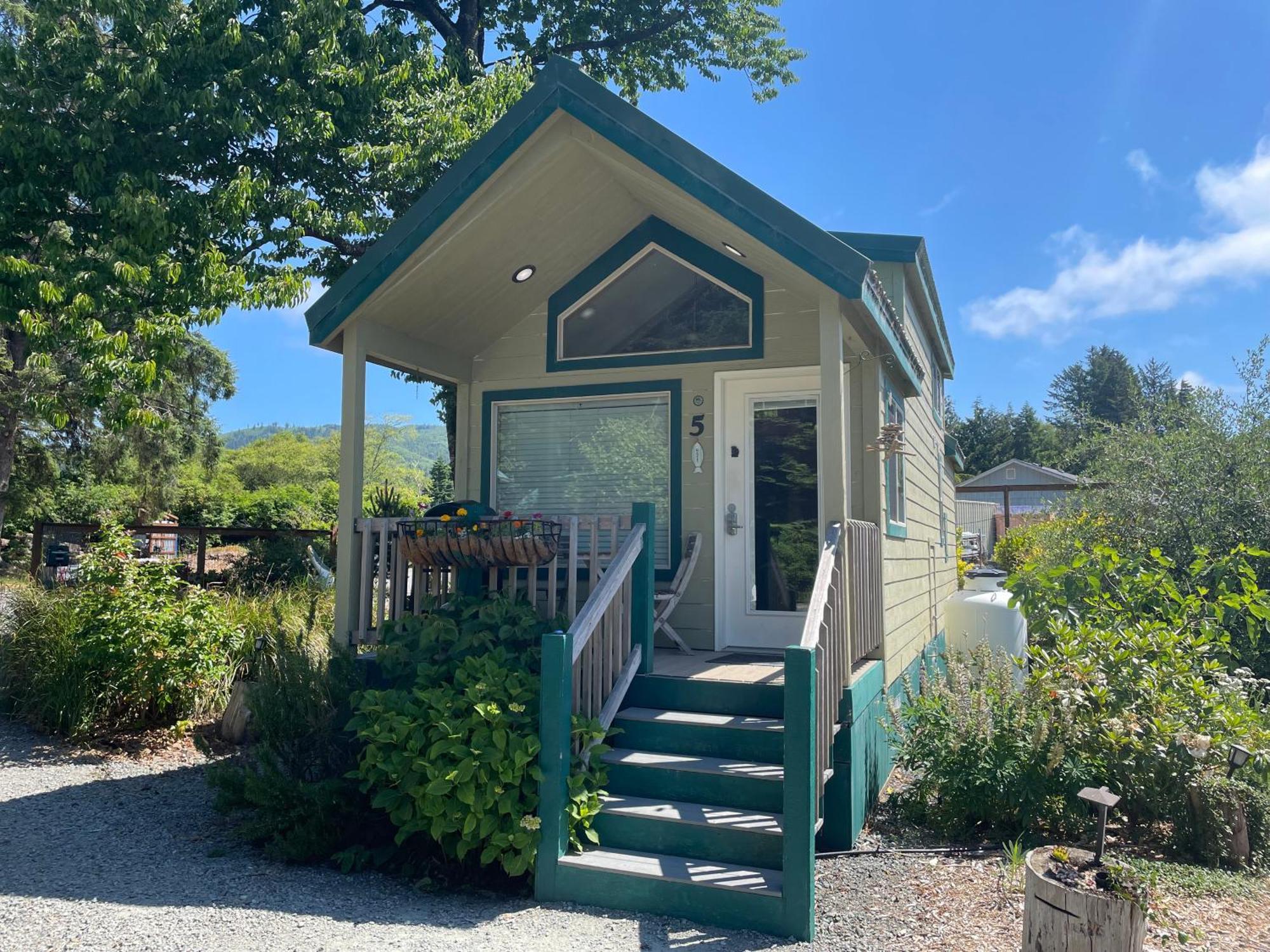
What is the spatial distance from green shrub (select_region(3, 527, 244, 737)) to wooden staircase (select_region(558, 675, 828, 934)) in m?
4.04

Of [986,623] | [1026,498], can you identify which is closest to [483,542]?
[986,623]

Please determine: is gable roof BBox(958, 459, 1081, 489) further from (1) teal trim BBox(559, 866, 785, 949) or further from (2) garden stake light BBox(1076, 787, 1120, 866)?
(1) teal trim BBox(559, 866, 785, 949)

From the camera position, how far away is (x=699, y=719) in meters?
4.56

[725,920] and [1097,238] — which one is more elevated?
[1097,238]

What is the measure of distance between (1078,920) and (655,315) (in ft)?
15.2

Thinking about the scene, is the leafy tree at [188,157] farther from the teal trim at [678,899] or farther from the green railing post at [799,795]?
the green railing post at [799,795]

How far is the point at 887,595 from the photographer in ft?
19.3

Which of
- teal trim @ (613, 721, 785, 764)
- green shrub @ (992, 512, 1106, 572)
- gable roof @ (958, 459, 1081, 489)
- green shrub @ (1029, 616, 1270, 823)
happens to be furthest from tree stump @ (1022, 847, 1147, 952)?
gable roof @ (958, 459, 1081, 489)

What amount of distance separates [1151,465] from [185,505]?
2296cm

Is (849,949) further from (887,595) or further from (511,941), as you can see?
(887,595)

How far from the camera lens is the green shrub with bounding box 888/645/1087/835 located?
176 inches

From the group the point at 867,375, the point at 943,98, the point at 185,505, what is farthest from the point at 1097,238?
the point at 867,375

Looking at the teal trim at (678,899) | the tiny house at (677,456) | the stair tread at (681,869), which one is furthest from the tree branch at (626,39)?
the teal trim at (678,899)

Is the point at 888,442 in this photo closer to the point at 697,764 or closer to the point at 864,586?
the point at 864,586
